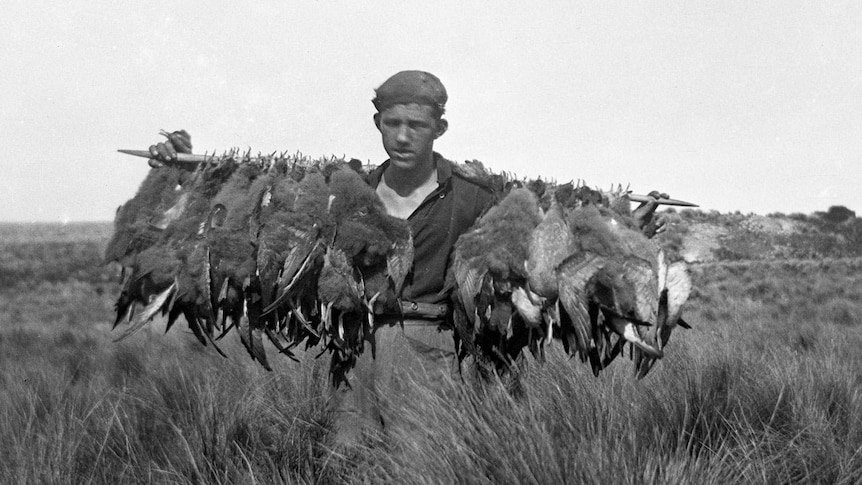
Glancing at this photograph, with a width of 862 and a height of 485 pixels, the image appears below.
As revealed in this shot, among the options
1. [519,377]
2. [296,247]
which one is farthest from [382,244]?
[519,377]

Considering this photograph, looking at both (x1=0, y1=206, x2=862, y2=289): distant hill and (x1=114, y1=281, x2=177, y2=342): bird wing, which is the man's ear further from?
(x1=0, y1=206, x2=862, y2=289): distant hill

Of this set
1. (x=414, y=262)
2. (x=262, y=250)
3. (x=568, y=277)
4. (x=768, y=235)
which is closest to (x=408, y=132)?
(x=414, y=262)

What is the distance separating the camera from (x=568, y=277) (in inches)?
92.7

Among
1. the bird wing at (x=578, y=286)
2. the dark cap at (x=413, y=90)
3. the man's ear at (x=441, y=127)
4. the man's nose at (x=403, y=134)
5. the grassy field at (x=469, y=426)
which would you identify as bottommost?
the grassy field at (x=469, y=426)

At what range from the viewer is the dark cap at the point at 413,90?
2.80 meters

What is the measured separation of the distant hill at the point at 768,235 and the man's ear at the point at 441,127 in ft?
84.9

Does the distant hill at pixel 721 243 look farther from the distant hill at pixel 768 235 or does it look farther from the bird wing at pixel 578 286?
the bird wing at pixel 578 286

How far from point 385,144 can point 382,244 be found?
1.78 ft

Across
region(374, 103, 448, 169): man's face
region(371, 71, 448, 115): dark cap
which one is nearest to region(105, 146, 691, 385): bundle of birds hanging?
region(374, 103, 448, 169): man's face

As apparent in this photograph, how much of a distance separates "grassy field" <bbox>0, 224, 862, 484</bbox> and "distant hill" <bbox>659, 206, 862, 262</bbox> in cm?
2462

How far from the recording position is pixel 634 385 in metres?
3.41

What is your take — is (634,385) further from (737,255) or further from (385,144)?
(737,255)

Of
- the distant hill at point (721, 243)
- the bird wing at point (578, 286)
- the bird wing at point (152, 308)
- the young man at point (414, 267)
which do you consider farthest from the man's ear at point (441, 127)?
the distant hill at point (721, 243)

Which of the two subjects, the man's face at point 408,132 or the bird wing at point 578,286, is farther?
the man's face at point 408,132
